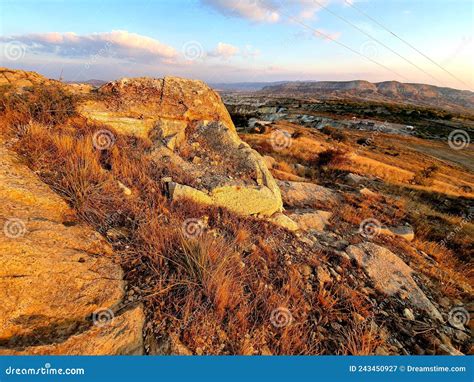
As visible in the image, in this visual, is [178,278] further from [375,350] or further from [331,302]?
[375,350]

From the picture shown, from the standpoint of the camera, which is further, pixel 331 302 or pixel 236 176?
pixel 236 176

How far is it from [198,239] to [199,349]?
1238 millimetres

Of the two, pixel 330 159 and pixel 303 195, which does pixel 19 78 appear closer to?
pixel 303 195

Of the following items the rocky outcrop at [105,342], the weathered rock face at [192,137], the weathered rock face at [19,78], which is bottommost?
the rocky outcrop at [105,342]

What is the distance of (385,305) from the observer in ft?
12.5

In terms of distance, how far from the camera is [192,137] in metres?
6.14

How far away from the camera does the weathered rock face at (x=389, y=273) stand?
418 centimetres

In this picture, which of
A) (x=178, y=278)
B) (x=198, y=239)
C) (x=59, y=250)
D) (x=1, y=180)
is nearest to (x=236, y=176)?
(x=198, y=239)

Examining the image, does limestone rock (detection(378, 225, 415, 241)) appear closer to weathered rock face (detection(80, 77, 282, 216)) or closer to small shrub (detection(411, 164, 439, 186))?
weathered rock face (detection(80, 77, 282, 216))

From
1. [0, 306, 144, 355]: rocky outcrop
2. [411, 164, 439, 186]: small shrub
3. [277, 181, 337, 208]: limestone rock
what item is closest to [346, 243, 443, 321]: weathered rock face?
[277, 181, 337, 208]: limestone rock

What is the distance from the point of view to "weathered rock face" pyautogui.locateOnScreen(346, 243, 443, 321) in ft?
13.7

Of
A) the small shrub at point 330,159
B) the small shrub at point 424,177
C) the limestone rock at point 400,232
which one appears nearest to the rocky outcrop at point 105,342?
the limestone rock at point 400,232

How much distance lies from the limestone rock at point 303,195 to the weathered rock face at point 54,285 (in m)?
4.85

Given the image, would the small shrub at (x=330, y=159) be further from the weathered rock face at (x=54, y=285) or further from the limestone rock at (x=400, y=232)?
the weathered rock face at (x=54, y=285)
